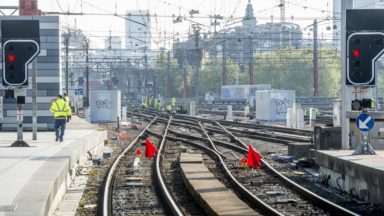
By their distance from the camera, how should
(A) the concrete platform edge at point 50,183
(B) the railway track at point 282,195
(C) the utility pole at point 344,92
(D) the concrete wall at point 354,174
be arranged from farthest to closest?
(C) the utility pole at point 344,92 → (D) the concrete wall at point 354,174 → (B) the railway track at point 282,195 → (A) the concrete platform edge at point 50,183

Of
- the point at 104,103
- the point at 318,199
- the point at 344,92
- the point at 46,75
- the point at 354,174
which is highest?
the point at 46,75

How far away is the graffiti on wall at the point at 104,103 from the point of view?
53328mm

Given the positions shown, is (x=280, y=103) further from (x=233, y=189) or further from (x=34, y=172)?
(x=34, y=172)

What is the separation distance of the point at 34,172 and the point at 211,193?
389 centimetres

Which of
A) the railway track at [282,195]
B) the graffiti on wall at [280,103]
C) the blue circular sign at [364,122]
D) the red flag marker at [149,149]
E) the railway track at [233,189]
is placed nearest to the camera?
the railway track at [282,195]

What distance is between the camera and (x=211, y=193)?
15305mm

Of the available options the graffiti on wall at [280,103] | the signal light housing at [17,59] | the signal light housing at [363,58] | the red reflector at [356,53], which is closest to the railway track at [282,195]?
the signal light housing at [363,58]

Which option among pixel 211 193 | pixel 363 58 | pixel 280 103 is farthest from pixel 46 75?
pixel 280 103

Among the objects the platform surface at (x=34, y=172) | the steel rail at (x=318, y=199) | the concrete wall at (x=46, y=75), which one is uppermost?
the concrete wall at (x=46, y=75)

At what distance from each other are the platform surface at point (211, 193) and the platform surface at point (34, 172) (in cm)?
277

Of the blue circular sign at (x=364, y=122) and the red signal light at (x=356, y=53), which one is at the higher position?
the red signal light at (x=356, y=53)

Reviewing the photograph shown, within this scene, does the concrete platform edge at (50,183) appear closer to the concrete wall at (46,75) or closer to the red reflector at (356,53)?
the red reflector at (356,53)

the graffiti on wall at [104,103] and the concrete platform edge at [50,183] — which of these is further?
the graffiti on wall at [104,103]

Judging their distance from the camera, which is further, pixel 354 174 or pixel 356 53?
pixel 356 53
